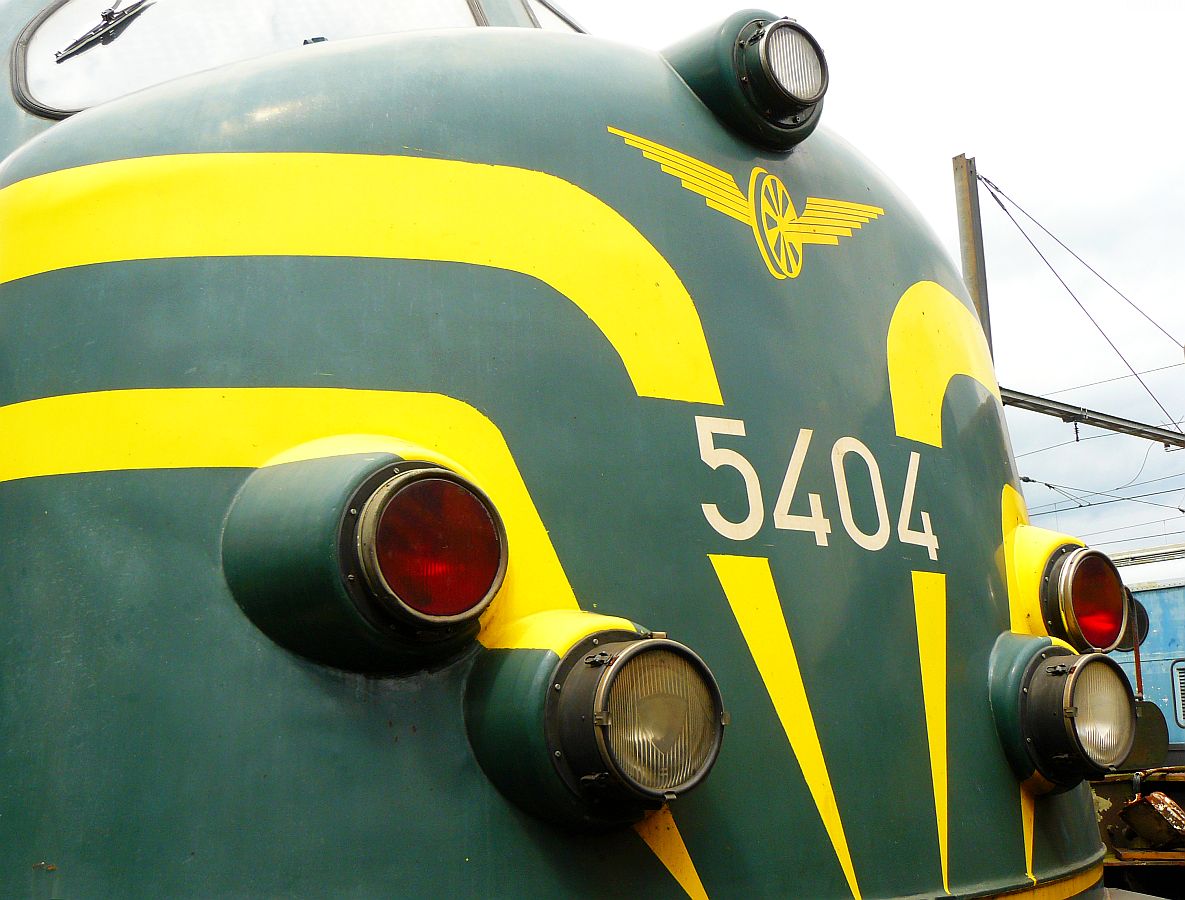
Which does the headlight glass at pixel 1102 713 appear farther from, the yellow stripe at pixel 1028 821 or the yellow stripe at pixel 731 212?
the yellow stripe at pixel 731 212

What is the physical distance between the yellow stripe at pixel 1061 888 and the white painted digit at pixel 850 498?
0.80 meters

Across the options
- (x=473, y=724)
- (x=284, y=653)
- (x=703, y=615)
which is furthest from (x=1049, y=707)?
(x=284, y=653)

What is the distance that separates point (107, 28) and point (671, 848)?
2.76 m

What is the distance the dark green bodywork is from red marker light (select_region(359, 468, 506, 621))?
0.16 meters

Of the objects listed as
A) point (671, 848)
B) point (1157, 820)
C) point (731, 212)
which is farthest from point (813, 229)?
point (1157, 820)

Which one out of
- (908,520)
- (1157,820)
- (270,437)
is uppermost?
(270,437)

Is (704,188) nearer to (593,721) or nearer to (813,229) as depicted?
(813,229)

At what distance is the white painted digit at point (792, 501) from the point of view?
2.64 m

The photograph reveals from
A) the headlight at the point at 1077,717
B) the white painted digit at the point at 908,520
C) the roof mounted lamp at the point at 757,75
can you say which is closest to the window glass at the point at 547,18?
the roof mounted lamp at the point at 757,75

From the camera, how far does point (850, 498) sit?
9.18 ft

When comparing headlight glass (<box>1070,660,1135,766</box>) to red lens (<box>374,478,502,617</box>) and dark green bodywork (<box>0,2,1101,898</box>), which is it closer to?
dark green bodywork (<box>0,2,1101,898</box>)

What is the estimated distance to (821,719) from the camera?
2.55 metres

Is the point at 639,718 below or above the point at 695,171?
below

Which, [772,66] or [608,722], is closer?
[608,722]
